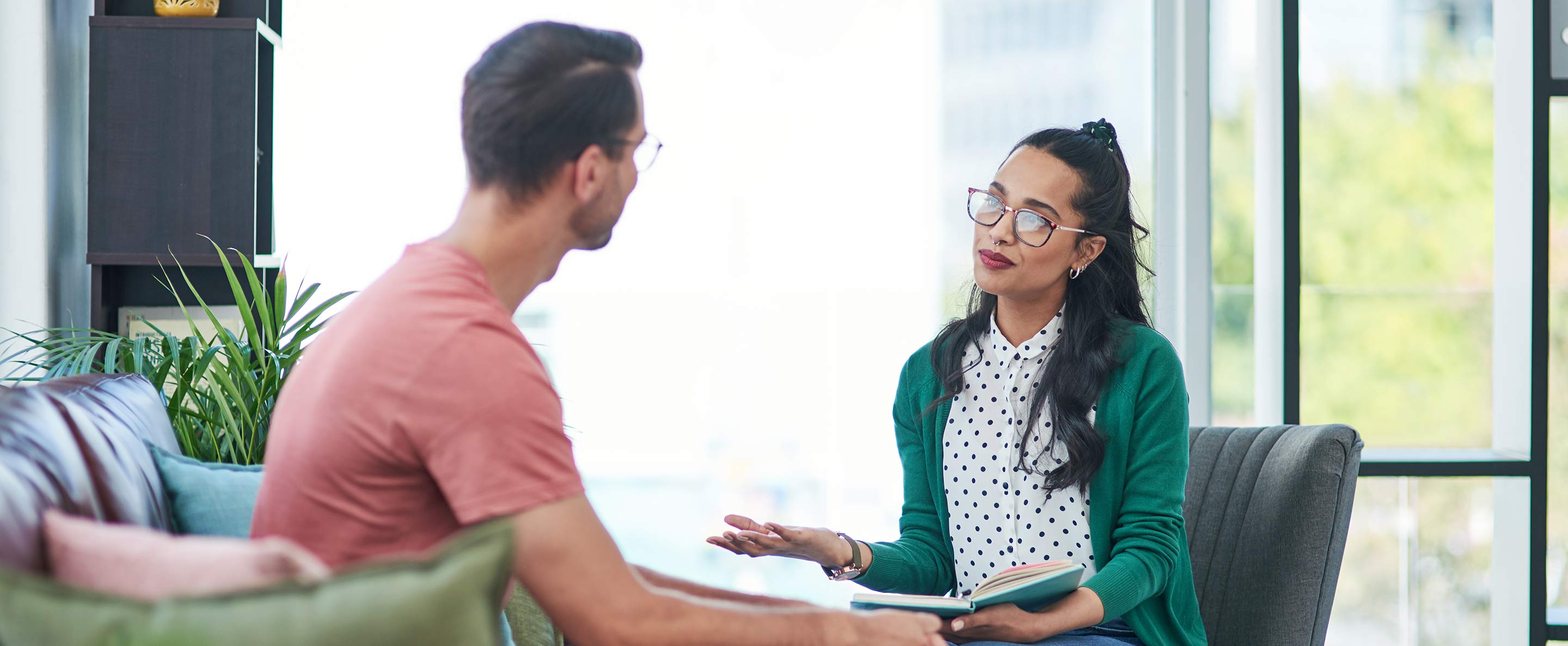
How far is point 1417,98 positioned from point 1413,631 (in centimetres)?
145

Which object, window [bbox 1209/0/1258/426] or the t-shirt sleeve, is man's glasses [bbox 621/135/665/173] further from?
window [bbox 1209/0/1258/426]

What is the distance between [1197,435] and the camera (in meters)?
2.28

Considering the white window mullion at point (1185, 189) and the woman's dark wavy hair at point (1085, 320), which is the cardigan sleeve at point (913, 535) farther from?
the white window mullion at point (1185, 189)

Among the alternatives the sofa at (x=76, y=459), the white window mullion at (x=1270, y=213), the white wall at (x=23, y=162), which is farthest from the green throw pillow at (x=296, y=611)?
the white window mullion at (x=1270, y=213)

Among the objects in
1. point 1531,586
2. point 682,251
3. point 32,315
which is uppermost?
point 682,251

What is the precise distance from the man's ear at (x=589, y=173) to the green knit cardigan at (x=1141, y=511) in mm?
943

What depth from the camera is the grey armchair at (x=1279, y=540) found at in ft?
6.39

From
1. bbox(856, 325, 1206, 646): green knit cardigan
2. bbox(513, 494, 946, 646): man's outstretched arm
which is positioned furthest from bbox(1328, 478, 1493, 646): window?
bbox(513, 494, 946, 646): man's outstretched arm

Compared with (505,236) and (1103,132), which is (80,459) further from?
(1103,132)

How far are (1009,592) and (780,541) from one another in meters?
0.42

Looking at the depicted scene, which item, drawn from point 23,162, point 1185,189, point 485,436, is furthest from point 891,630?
point 23,162

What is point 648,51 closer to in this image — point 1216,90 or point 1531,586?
point 1216,90

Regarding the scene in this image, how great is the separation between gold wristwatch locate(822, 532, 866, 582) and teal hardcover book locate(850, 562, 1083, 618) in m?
0.26

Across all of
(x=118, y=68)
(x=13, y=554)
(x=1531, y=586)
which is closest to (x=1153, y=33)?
(x=1531, y=586)
